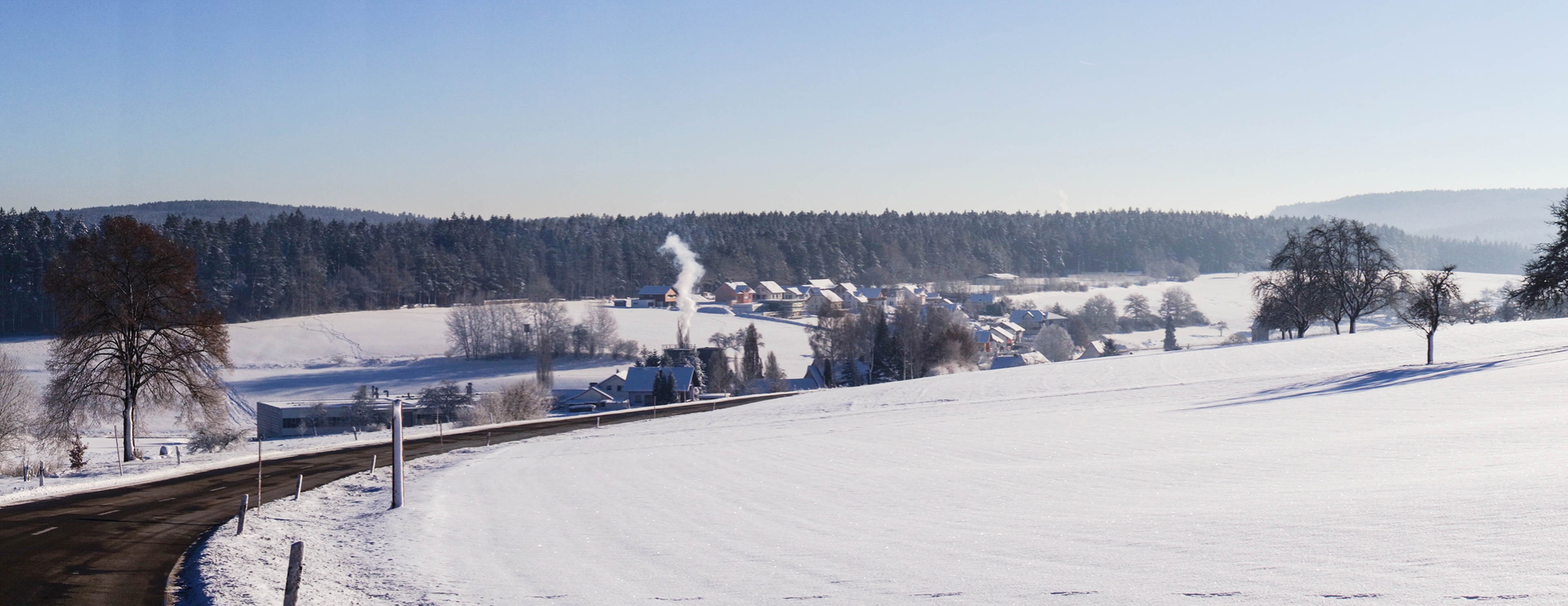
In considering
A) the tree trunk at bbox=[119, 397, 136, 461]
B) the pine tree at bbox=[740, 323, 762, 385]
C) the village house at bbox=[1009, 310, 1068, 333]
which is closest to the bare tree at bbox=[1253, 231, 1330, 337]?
the pine tree at bbox=[740, 323, 762, 385]

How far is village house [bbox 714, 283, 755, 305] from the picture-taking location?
450 feet

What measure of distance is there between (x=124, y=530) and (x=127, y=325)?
18.1 meters

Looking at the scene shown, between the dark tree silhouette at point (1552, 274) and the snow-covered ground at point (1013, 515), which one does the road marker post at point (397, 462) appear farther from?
the dark tree silhouette at point (1552, 274)

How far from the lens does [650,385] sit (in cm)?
6800

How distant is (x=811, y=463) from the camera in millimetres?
21109

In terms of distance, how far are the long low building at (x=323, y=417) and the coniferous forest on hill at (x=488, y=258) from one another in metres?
21.1

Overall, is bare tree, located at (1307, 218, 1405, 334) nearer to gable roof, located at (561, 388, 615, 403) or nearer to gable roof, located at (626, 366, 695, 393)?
gable roof, located at (626, 366, 695, 393)

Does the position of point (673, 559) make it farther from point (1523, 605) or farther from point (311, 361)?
point (311, 361)

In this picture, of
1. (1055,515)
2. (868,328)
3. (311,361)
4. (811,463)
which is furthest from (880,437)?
(311,361)

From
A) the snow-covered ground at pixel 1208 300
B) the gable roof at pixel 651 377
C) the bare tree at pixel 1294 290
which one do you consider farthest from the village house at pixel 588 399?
the snow-covered ground at pixel 1208 300

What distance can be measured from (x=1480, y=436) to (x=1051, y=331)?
83895 millimetres

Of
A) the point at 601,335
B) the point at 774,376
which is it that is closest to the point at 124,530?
the point at 774,376

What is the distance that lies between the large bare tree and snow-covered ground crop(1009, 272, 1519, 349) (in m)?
83.0

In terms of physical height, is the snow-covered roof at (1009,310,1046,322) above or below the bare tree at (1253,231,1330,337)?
below
